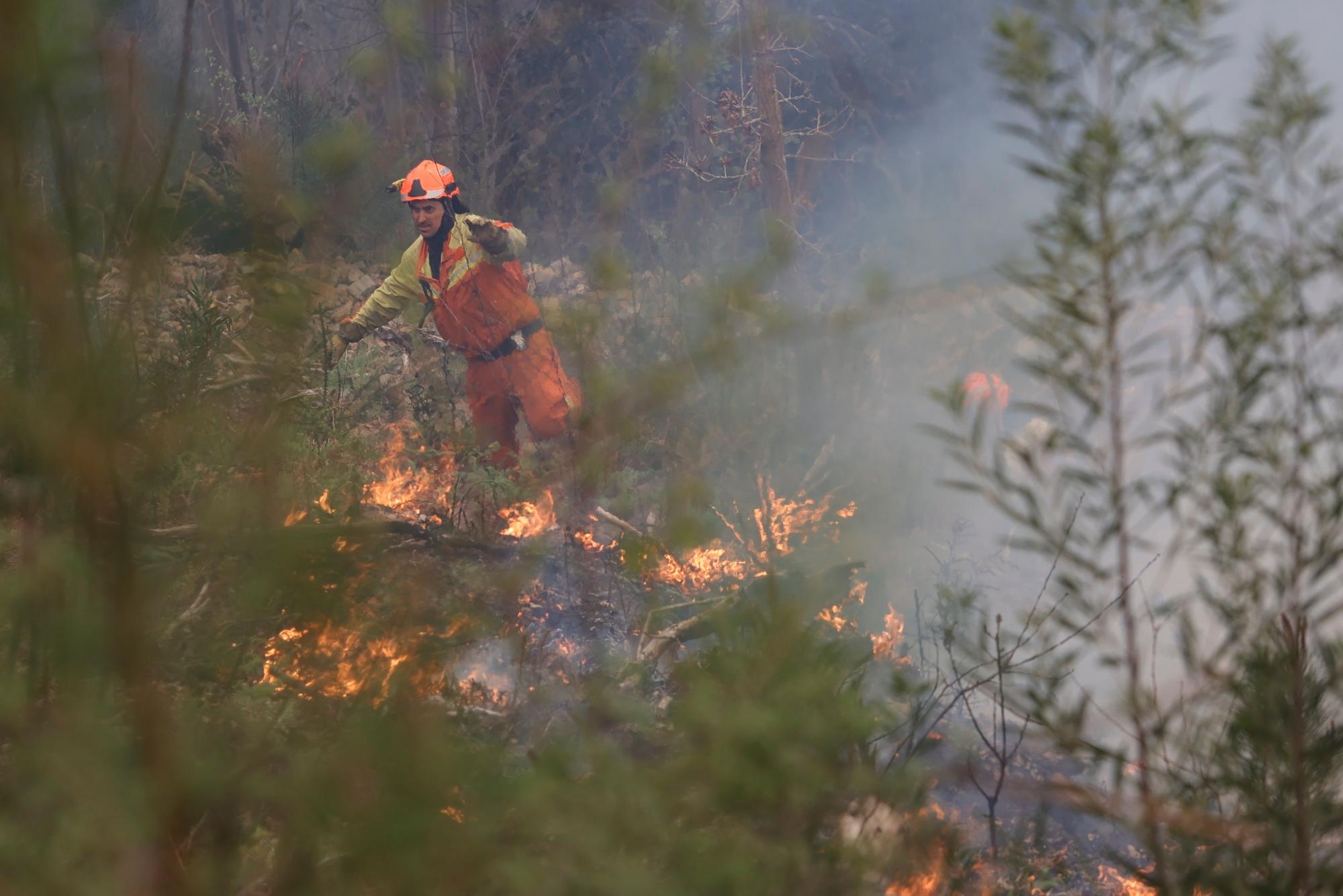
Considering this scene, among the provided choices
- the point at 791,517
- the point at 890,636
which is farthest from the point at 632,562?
the point at 890,636

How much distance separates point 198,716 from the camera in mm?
849

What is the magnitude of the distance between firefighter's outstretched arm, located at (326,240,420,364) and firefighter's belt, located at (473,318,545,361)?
0.32 m

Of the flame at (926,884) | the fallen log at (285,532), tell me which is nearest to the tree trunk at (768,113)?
the flame at (926,884)

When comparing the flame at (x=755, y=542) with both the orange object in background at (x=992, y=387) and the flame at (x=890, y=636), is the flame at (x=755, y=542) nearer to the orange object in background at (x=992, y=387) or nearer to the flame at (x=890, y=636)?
the flame at (x=890, y=636)

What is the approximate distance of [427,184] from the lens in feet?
10.9

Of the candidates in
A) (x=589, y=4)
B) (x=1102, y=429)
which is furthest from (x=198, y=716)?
(x=589, y=4)

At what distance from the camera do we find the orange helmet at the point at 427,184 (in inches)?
129

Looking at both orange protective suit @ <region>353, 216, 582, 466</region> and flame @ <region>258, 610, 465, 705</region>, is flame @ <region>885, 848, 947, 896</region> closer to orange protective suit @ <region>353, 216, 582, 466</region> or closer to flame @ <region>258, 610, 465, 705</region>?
flame @ <region>258, 610, 465, 705</region>

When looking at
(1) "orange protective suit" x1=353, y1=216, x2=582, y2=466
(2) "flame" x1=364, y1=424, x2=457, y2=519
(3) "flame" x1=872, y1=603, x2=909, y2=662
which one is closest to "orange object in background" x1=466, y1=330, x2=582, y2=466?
(1) "orange protective suit" x1=353, y1=216, x2=582, y2=466

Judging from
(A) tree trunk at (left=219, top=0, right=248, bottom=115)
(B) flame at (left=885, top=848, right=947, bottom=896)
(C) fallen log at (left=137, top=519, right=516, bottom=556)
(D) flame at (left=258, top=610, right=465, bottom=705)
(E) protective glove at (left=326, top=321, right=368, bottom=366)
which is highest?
(C) fallen log at (left=137, top=519, right=516, bottom=556)

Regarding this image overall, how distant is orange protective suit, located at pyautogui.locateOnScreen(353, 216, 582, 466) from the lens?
3354 millimetres

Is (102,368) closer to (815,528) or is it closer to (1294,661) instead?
(1294,661)

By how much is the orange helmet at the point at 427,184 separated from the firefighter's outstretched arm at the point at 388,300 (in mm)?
161

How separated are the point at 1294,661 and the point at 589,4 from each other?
15.5 feet
